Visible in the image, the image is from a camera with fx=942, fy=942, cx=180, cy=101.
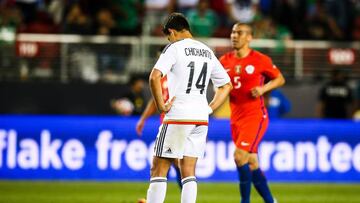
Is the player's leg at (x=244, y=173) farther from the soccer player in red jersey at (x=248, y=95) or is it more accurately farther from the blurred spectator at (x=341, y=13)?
the blurred spectator at (x=341, y=13)

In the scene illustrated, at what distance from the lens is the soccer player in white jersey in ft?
32.2

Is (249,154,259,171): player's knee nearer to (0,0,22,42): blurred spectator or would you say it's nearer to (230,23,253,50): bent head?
(230,23,253,50): bent head

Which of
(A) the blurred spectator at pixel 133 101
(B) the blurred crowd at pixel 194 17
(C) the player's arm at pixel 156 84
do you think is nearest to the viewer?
(C) the player's arm at pixel 156 84

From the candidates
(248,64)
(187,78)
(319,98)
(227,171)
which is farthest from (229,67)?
(319,98)

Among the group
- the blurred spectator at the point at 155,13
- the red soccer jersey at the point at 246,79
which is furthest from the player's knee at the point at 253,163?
the blurred spectator at the point at 155,13

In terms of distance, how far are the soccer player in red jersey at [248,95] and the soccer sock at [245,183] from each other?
208 millimetres

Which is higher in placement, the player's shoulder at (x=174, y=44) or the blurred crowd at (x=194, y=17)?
the blurred crowd at (x=194, y=17)

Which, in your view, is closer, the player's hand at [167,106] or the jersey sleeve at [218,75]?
the player's hand at [167,106]

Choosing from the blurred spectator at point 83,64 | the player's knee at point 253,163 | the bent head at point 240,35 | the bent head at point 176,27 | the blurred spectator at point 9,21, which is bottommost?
the player's knee at point 253,163

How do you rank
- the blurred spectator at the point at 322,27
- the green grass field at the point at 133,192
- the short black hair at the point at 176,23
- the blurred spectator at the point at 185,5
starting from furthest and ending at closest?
the blurred spectator at the point at 322,27
the blurred spectator at the point at 185,5
the green grass field at the point at 133,192
the short black hair at the point at 176,23

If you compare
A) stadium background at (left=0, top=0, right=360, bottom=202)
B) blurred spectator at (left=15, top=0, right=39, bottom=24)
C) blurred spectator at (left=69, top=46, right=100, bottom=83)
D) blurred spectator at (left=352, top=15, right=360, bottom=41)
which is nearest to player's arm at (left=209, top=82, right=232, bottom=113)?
stadium background at (left=0, top=0, right=360, bottom=202)

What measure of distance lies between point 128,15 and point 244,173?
384 inches

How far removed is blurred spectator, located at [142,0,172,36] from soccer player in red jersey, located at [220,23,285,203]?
853cm

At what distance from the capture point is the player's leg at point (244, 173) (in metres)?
12.0
